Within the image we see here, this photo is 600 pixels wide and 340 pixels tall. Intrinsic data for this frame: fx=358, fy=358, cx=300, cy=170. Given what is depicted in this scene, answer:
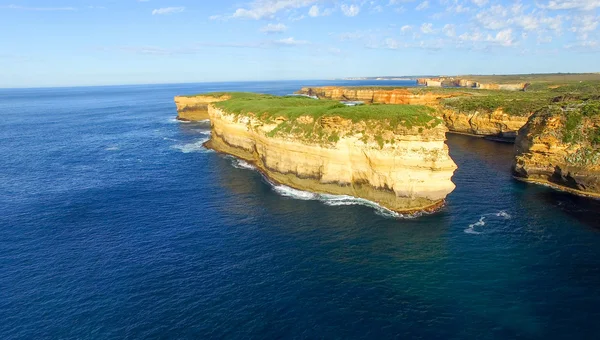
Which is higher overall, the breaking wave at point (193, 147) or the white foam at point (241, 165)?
the breaking wave at point (193, 147)

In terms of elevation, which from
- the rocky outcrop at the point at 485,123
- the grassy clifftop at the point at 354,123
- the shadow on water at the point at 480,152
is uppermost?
the grassy clifftop at the point at 354,123

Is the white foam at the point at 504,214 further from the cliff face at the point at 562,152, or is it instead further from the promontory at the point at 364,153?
the cliff face at the point at 562,152

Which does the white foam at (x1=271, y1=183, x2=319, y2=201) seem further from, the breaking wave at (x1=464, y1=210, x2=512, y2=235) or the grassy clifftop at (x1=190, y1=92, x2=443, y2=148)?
the breaking wave at (x1=464, y1=210, x2=512, y2=235)

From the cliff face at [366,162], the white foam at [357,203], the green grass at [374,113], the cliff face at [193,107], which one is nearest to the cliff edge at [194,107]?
the cliff face at [193,107]

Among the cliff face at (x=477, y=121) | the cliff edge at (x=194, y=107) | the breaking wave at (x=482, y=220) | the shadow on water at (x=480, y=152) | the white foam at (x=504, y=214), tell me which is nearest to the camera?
the breaking wave at (x=482, y=220)

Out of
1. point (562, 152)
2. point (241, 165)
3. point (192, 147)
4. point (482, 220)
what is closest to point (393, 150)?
point (482, 220)

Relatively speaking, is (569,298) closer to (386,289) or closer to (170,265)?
(386,289)

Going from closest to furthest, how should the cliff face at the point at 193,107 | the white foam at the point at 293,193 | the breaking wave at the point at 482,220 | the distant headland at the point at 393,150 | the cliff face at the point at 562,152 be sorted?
the breaking wave at the point at 482,220 < the distant headland at the point at 393,150 < the white foam at the point at 293,193 < the cliff face at the point at 562,152 < the cliff face at the point at 193,107

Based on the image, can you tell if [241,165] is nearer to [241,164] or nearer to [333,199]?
[241,164]
